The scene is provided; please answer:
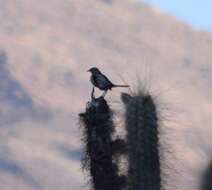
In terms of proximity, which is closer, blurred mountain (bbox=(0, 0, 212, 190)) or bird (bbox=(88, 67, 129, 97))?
bird (bbox=(88, 67, 129, 97))

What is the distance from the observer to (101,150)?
440 inches

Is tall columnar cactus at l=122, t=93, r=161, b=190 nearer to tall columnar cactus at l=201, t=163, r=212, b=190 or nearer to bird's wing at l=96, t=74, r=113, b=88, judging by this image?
bird's wing at l=96, t=74, r=113, b=88

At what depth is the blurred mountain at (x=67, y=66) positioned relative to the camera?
9069cm

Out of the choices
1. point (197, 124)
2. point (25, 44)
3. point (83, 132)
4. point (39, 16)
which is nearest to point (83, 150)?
point (83, 132)

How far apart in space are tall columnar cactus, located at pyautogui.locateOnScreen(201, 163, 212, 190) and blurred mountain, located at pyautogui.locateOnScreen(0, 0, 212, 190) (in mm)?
68263

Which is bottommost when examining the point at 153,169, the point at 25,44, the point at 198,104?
the point at 153,169

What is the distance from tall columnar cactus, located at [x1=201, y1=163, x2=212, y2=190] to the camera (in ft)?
33.0

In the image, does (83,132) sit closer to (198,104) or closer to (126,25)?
(198,104)

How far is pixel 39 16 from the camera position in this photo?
13262 cm

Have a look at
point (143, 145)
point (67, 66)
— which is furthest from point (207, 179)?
point (67, 66)

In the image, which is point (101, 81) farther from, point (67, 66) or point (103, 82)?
point (67, 66)

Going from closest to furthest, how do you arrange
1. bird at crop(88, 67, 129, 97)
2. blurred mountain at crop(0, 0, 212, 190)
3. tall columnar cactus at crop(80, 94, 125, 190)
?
1. tall columnar cactus at crop(80, 94, 125, 190)
2. bird at crop(88, 67, 129, 97)
3. blurred mountain at crop(0, 0, 212, 190)

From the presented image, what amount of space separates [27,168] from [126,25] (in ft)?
163

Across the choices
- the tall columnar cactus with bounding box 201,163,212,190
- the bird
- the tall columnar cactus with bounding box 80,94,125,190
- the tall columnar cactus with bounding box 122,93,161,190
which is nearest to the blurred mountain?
the bird
